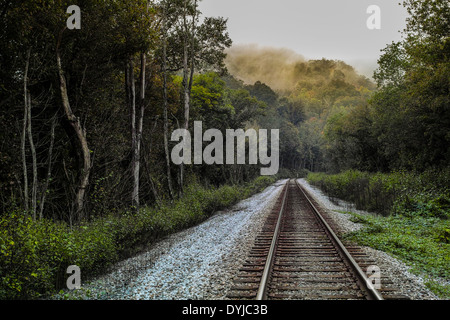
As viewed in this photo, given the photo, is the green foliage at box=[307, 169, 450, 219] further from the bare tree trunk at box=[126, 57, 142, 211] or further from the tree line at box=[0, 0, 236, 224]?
the tree line at box=[0, 0, 236, 224]

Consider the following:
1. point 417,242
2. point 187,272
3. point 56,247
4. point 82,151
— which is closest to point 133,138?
point 82,151

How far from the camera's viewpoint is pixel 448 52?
13.4 meters

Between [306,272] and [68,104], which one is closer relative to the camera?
[306,272]

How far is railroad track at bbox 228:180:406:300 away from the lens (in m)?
4.34

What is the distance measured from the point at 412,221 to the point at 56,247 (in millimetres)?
11019

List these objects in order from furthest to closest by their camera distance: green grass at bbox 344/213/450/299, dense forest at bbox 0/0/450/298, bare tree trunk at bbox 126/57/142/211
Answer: bare tree trunk at bbox 126/57/142/211 < dense forest at bbox 0/0/450/298 < green grass at bbox 344/213/450/299

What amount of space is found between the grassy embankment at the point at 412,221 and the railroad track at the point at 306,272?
2.90ft

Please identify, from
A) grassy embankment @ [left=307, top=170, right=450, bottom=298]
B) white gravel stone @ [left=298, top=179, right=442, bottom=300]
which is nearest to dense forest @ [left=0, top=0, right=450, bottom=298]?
grassy embankment @ [left=307, top=170, right=450, bottom=298]

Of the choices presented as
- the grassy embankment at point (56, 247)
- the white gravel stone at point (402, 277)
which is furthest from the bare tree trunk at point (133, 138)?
the white gravel stone at point (402, 277)

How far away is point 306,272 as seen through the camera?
209 inches

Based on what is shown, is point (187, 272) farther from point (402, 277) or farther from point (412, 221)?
point (412, 221)

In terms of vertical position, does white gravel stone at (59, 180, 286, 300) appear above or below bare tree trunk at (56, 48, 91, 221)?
below
